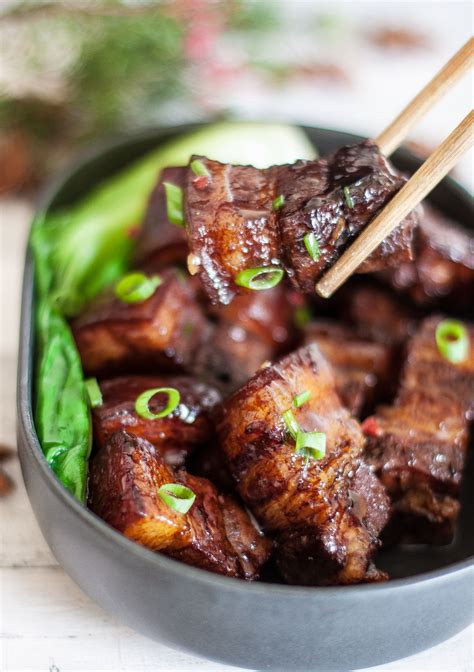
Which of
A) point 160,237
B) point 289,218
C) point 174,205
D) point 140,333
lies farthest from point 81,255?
point 289,218

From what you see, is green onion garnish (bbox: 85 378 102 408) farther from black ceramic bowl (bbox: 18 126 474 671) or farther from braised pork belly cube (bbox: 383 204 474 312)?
braised pork belly cube (bbox: 383 204 474 312)

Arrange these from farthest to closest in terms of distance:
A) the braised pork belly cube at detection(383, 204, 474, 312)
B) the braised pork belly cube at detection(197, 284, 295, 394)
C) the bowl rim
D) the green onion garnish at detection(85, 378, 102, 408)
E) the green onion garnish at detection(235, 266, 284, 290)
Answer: the braised pork belly cube at detection(383, 204, 474, 312), the braised pork belly cube at detection(197, 284, 295, 394), the green onion garnish at detection(85, 378, 102, 408), the green onion garnish at detection(235, 266, 284, 290), the bowl rim

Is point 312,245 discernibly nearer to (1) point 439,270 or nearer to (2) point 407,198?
(2) point 407,198

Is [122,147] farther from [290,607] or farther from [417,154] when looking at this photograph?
[290,607]

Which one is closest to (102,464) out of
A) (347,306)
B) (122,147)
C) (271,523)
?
(271,523)

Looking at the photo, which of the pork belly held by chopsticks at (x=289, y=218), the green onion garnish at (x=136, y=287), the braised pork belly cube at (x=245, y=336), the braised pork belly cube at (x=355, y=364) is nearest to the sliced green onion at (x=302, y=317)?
the braised pork belly cube at (x=245, y=336)

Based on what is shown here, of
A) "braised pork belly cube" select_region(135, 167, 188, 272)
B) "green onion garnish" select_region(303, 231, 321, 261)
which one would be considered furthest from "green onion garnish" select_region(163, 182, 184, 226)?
"green onion garnish" select_region(303, 231, 321, 261)
